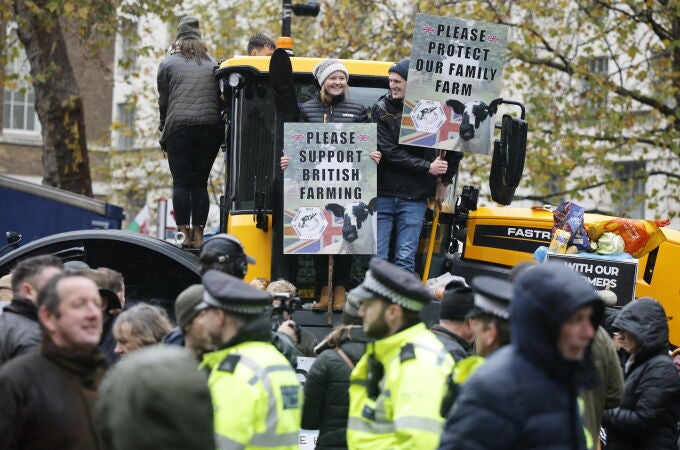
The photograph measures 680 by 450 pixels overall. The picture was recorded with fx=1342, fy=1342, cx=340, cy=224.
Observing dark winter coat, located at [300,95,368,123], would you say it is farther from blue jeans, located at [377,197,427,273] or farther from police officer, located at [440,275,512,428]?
police officer, located at [440,275,512,428]

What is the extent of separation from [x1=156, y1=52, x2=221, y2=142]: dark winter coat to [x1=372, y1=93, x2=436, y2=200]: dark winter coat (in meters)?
1.39

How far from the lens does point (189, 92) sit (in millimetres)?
10570

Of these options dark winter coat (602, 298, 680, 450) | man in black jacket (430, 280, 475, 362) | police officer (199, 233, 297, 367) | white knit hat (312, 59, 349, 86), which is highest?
white knit hat (312, 59, 349, 86)

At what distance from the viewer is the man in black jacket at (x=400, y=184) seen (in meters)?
9.95

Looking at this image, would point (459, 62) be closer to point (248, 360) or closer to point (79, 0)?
point (248, 360)

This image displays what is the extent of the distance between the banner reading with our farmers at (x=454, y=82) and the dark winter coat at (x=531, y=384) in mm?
5682

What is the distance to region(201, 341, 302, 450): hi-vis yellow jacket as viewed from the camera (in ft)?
17.5

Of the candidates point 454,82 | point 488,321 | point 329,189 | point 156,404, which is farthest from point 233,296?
point 454,82

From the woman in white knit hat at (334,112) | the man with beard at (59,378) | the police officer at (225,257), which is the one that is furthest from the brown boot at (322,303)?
the man with beard at (59,378)

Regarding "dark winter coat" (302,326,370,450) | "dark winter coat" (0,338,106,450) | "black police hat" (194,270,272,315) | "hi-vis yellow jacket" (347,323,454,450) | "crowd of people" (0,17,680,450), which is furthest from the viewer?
"dark winter coat" (302,326,370,450)

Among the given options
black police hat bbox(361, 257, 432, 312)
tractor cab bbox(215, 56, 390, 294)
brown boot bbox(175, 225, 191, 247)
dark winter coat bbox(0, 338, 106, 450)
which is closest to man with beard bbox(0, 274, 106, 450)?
dark winter coat bbox(0, 338, 106, 450)

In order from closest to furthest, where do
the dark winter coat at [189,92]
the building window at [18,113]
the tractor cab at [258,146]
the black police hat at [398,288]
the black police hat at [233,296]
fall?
1. the black police hat at [233,296]
2. the black police hat at [398,288]
3. the tractor cab at [258,146]
4. the dark winter coat at [189,92]
5. the building window at [18,113]

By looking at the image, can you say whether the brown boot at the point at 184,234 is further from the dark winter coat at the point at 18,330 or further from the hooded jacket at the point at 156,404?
the hooded jacket at the point at 156,404

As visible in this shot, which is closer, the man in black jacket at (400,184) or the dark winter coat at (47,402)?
the dark winter coat at (47,402)
